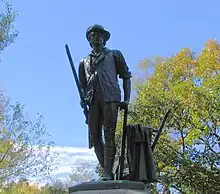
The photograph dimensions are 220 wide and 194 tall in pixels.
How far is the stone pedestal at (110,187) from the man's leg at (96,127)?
503mm

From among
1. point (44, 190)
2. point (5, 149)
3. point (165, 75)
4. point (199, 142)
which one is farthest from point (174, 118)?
point (44, 190)

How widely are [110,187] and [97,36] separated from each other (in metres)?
1.55

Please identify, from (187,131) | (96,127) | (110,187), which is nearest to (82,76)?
(96,127)

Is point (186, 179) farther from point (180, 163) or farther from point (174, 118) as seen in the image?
point (174, 118)

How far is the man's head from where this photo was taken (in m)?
4.80

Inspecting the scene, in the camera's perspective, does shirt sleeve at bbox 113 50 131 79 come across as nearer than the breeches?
No

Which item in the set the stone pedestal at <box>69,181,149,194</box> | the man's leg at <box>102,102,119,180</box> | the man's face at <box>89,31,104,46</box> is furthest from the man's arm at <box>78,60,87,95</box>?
the stone pedestal at <box>69,181,149,194</box>

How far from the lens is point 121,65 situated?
16.1ft

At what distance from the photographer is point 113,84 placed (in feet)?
15.4

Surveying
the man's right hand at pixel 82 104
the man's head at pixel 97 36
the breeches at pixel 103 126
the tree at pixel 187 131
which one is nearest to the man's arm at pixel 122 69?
the man's head at pixel 97 36

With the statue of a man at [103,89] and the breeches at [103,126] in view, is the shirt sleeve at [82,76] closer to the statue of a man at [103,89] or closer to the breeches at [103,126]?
the statue of a man at [103,89]

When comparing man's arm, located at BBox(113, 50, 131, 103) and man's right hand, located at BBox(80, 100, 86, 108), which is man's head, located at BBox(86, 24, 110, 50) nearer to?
man's arm, located at BBox(113, 50, 131, 103)

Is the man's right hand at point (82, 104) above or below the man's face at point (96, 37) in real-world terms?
below

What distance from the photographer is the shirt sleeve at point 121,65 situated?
16.0 ft
